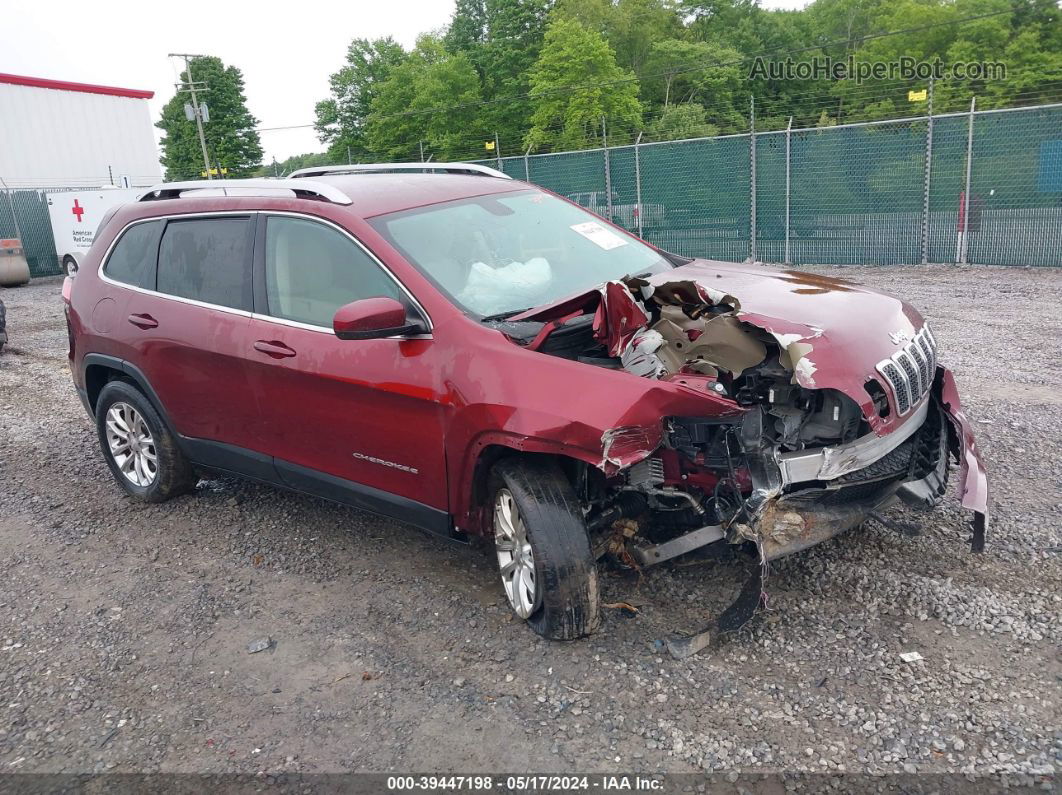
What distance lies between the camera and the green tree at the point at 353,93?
6375 cm

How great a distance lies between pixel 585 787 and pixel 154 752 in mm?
1535

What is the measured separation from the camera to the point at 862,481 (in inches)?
135

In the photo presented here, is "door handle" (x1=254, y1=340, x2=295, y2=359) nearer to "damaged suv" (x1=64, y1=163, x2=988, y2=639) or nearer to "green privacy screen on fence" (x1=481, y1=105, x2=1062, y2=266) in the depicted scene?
"damaged suv" (x1=64, y1=163, x2=988, y2=639)

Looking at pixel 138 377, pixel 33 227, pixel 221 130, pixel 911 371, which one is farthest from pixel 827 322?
pixel 221 130

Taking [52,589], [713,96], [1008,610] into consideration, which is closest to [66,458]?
[52,589]

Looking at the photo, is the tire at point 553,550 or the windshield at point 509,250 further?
the windshield at point 509,250

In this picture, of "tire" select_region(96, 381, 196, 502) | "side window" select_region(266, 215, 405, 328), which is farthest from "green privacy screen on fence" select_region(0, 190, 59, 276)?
"side window" select_region(266, 215, 405, 328)

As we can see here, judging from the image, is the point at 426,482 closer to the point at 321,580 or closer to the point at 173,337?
the point at 321,580

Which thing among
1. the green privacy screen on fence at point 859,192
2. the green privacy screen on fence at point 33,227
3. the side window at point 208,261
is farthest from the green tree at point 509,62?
the side window at point 208,261

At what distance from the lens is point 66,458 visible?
20.7 ft

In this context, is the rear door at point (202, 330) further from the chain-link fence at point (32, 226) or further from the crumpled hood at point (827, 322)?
the chain-link fence at point (32, 226)

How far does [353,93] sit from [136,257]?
64568 mm

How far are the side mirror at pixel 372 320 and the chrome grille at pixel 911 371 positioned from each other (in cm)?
192

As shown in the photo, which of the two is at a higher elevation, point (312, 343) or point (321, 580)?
point (312, 343)
